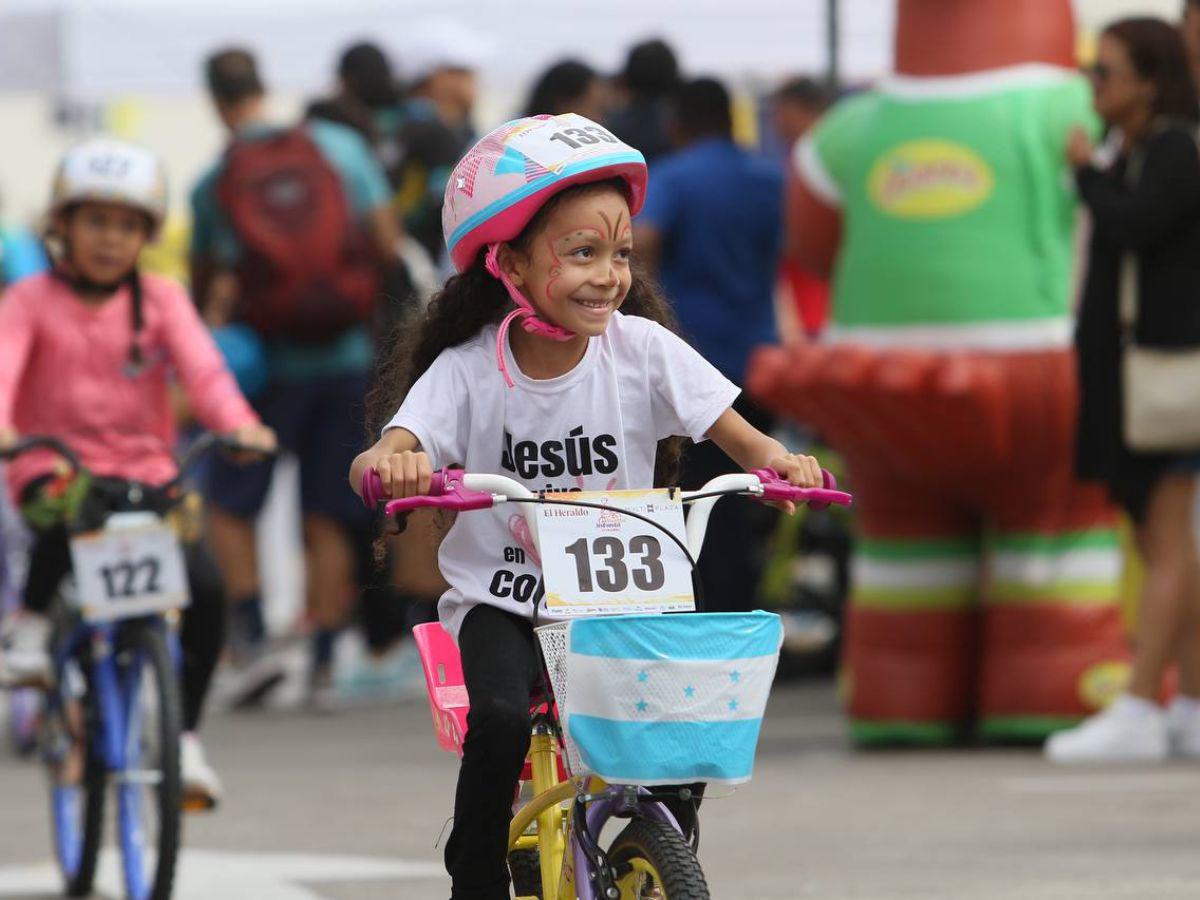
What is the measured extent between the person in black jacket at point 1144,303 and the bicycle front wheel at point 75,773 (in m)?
3.25

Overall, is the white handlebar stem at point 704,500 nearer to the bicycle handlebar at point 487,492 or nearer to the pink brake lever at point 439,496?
the bicycle handlebar at point 487,492

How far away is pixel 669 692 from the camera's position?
145 inches

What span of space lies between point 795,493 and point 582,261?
55 centimetres

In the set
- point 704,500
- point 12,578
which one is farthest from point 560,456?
point 12,578

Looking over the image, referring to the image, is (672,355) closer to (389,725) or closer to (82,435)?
(82,435)

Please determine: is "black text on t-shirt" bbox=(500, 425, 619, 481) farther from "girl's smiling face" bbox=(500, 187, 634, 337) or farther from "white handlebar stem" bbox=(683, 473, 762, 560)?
"white handlebar stem" bbox=(683, 473, 762, 560)

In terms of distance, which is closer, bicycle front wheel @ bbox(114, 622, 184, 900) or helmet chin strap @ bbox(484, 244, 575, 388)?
helmet chin strap @ bbox(484, 244, 575, 388)

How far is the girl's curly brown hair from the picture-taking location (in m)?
4.55

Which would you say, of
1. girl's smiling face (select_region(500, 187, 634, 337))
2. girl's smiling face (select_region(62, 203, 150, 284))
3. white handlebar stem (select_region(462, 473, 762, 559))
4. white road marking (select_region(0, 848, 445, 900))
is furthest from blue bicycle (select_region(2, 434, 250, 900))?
white handlebar stem (select_region(462, 473, 762, 559))

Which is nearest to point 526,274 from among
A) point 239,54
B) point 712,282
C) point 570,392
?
point 570,392

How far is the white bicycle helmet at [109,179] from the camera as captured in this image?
675cm

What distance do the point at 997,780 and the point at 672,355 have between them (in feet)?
12.5

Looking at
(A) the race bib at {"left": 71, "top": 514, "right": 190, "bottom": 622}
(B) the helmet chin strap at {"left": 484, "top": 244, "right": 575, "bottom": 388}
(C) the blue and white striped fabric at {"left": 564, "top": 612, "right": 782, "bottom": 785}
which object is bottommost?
(A) the race bib at {"left": 71, "top": 514, "right": 190, "bottom": 622}

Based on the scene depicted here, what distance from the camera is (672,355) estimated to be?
177 inches
